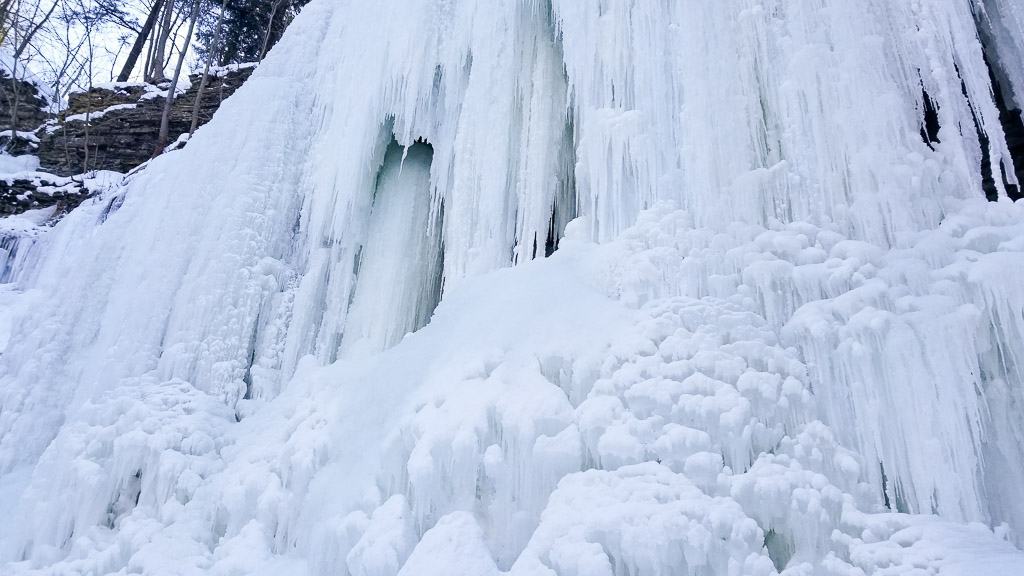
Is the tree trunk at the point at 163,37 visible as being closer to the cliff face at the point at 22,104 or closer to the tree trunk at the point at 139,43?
the tree trunk at the point at 139,43

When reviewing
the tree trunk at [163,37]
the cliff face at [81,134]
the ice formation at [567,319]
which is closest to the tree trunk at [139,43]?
the tree trunk at [163,37]

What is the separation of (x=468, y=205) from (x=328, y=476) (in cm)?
235

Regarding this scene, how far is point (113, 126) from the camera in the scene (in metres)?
12.6

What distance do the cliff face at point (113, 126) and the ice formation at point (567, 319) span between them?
7.08 m

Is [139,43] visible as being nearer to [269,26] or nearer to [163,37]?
[163,37]

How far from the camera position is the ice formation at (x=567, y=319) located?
114 inches

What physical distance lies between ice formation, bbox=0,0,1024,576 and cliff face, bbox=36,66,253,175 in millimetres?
7082

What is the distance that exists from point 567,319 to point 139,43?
56.8 feet

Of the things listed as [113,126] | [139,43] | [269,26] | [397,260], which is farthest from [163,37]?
[397,260]

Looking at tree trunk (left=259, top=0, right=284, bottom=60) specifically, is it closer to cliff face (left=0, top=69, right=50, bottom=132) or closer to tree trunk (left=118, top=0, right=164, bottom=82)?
tree trunk (left=118, top=0, right=164, bottom=82)

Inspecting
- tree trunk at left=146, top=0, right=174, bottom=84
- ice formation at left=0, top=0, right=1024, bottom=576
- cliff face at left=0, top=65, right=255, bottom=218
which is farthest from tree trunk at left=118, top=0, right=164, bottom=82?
ice formation at left=0, top=0, right=1024, bottom=576

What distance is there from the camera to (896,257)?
10.4 ft

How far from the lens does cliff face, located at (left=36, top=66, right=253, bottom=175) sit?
1205 centimetres

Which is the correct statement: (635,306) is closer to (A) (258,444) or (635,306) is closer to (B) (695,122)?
(B) (695,122)
